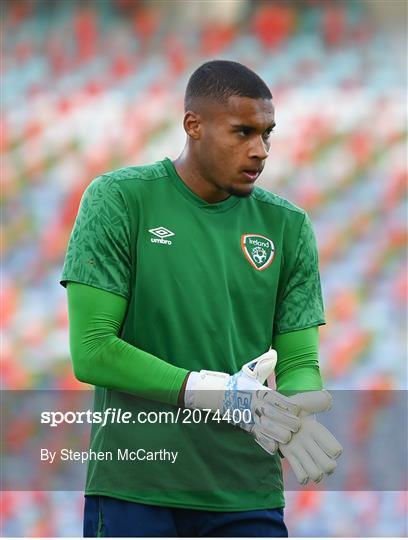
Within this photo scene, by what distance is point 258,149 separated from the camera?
1.69 m

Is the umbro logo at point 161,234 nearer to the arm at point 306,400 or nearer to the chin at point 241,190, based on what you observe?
the chin at point 241,190

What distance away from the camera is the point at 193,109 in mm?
1789

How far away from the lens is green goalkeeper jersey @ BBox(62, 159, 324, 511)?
161 cm

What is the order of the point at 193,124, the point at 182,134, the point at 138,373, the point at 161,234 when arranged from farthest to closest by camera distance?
the point at 182,134
the point at 193,124
the point at 161,234
the point at 138,373

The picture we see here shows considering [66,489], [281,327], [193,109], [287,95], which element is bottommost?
[66,489]

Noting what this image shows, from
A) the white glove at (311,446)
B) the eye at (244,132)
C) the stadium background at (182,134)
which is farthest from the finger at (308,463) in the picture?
the stadium background at (182,134)

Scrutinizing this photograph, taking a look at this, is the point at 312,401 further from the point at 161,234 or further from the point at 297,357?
the point at 161,234

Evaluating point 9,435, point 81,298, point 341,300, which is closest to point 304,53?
point 341,300

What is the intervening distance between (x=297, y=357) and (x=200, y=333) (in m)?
0.21

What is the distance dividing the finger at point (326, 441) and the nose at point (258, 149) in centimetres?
47

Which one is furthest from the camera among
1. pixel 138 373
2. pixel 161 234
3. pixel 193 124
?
pixel 193 124

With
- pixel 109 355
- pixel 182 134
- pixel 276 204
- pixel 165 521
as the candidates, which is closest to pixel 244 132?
pixel 276 204

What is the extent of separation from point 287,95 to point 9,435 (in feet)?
6.74

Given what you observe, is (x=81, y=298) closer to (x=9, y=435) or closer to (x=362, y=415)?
(x=9, y=435)
